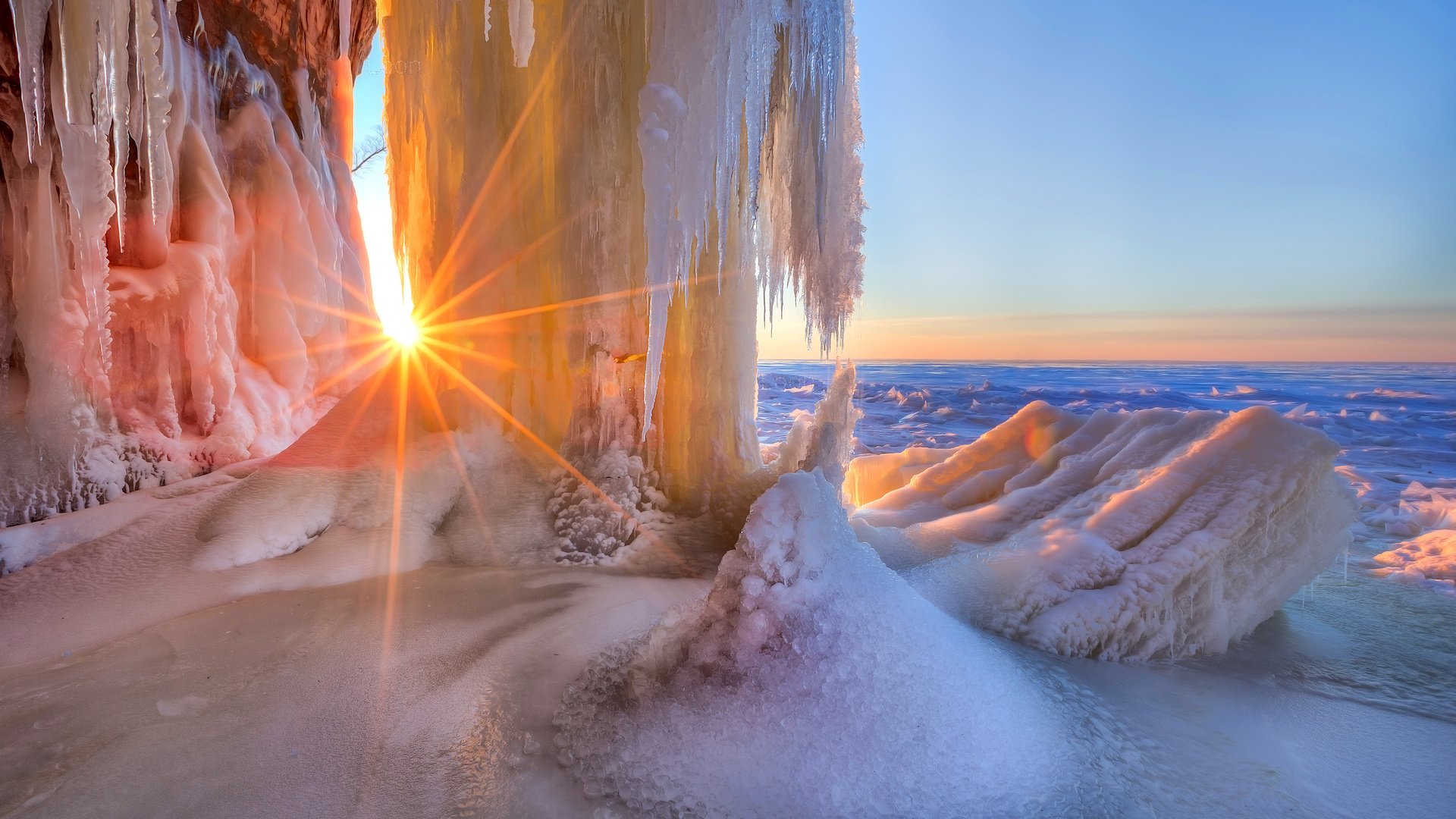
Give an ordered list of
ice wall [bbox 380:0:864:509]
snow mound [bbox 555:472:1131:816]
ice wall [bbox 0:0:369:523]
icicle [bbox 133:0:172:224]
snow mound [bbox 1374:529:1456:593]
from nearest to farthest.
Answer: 1. snow mound [bbox 555:472:1131:816]
2. icicle [bbox 133:0:172:224]
3. ice wall [bbox 0:0:369:523]
4. ice wall [bbox 380:0:864:509]
5. snow mound [bbox 1374:529:1456:593]

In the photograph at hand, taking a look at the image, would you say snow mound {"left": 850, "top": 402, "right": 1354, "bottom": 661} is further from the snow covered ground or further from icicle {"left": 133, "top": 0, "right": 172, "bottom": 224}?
icicle {"left": 133, "top": 0, "right": 172, "bottom": 224}

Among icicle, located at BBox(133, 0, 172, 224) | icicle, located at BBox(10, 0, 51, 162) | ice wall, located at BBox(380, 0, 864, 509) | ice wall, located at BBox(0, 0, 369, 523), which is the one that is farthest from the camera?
ice wall, located at BBox(380, 0, 864, 509)

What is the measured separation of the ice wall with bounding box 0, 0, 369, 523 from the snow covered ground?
190 cm

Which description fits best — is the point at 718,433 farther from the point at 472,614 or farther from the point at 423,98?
the point at 423,98

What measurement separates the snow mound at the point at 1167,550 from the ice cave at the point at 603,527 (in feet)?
0.07

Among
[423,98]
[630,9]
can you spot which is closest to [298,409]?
[423,98]

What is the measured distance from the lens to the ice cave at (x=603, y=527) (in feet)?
5.86

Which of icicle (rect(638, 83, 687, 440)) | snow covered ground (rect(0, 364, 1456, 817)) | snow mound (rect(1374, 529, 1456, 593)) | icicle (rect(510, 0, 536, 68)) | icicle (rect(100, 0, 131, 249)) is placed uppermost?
icicle (rect(510, 0, 536, 68))

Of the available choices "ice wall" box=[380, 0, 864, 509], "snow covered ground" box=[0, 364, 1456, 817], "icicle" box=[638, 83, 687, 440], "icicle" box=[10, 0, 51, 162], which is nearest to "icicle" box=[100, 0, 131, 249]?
"icicle" box=[10, 0, 51, 162]

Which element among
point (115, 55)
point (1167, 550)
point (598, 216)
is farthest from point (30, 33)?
point (1167, 550)

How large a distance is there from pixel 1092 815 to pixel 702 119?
3.46 meters

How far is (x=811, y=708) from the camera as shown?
1.79m

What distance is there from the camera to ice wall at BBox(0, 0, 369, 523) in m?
3.52

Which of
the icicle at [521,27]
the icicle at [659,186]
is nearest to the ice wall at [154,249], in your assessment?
A: the icicle at [521,27]
